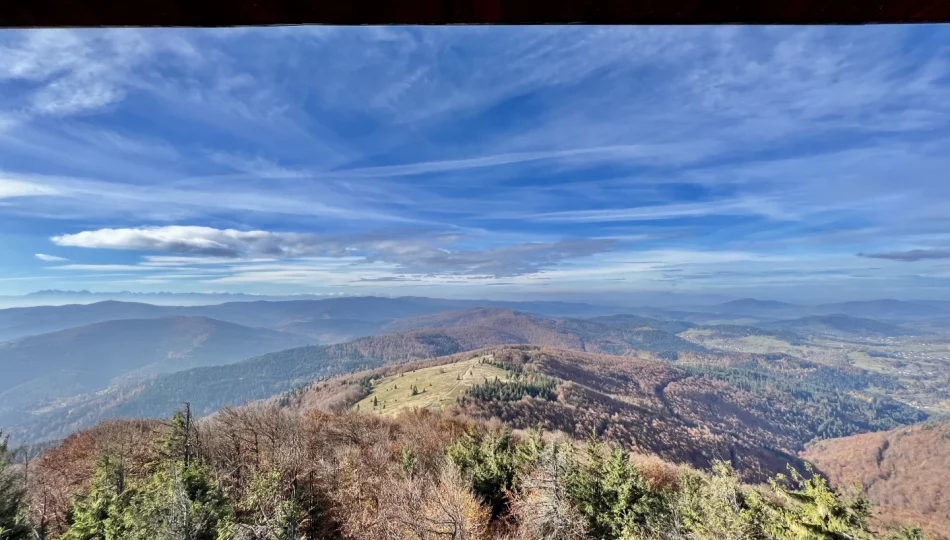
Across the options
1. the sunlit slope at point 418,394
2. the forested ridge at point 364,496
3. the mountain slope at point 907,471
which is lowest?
the mountain slope at point 907,471

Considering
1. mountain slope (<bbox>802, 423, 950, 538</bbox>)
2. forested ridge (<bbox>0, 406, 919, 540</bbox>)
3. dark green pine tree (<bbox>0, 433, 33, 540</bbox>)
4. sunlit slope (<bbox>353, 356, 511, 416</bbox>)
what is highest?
dark green pine tree (<bbox>0, 433, 33, 540</bbox>)

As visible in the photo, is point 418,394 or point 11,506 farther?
point 418,394

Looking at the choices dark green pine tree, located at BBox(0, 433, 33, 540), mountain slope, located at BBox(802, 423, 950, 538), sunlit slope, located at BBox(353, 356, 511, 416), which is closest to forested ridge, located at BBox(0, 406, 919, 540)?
dark green pine tree, located at BBox(0, 433, 33, 540)

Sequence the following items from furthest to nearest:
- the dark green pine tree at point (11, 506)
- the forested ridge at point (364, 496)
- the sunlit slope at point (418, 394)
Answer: the sunlit slope at point (418, 394) → the forested ridge at point (364, 496) → the dark green pine tree at point (11, 506)

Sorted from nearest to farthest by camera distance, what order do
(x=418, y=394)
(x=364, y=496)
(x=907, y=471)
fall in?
(x=364, y=496)
(x=418, y=394)
(x=907, y=471)

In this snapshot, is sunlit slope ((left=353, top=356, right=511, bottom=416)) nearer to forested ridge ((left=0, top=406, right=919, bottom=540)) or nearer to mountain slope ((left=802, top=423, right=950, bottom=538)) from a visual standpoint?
forested ridge ((left=0, top=406, right=919, bottom=540))

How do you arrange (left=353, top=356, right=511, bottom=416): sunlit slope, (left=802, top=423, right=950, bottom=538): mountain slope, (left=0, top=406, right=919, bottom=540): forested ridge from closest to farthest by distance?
1. (left=0, top=406, right=919, bottom=540): forested ridge
2. (left=802, top=423, right=950, bottom=538): mountain slope
3. (left=353, top=356, right=511, bottom=416): sunlit slope

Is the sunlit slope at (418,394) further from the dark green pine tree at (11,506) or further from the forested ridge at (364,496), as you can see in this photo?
the dark green pine tree at (11,506)

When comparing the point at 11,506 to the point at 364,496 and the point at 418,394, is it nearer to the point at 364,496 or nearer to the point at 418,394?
the point at 364,496

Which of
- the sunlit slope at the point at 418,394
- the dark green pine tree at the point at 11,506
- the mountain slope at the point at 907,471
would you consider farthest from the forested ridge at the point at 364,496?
the mountain slope at the point at 907,471

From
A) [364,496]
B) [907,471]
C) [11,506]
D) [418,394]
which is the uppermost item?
[11,506]

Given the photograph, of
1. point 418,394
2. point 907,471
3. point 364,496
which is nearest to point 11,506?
point 364,496
